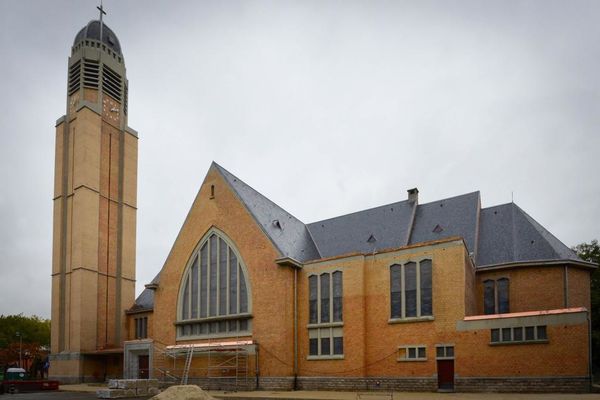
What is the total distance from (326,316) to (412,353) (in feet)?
19.3

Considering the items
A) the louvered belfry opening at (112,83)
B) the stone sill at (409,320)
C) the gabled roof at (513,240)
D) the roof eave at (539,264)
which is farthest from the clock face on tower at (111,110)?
the roof eave at (539,264)

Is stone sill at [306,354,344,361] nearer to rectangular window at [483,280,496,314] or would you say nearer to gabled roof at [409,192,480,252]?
rectangular window at [483,280,496,314]

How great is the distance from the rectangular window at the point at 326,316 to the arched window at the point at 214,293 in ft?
14.4

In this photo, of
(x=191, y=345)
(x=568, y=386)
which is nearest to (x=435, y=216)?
(x=568, y=386)

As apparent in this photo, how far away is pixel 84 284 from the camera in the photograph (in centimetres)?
4838

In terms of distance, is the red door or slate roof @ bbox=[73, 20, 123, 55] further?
slate roof @ bbox=[73, 20, 123, 55]

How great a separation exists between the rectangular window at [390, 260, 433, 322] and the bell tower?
1022 inches

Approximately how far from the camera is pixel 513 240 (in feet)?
113

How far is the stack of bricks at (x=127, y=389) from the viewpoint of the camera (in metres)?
30.5

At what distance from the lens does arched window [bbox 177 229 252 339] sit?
36938 mm

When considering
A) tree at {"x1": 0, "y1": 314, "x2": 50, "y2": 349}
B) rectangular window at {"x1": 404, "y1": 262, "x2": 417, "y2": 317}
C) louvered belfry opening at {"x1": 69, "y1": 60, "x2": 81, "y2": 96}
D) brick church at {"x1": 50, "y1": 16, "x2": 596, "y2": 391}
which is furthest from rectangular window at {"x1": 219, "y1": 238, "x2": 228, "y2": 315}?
tree at {"x1": 0, "y1": 314, "x2": 50, "y2": 349}

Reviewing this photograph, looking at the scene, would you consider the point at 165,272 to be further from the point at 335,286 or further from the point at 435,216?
the point at 435,216

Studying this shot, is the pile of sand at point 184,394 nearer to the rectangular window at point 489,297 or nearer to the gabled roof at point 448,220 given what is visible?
the rectangular window at point 489,297

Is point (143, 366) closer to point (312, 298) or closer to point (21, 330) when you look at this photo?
point (312, 298)
